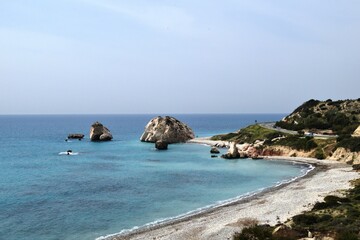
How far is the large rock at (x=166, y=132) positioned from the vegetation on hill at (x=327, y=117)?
1502 inches

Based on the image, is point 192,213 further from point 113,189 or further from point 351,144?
point 351,144

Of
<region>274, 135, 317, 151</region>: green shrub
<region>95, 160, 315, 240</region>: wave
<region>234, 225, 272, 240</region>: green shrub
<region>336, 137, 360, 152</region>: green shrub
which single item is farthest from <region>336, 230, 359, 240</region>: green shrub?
<region>274, 135, 317, 151</region>: green shrub

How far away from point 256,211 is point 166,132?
105 m

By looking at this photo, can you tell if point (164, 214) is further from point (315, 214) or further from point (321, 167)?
point (321, 167)

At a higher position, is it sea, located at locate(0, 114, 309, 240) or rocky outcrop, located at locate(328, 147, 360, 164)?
rocky outcrop, located at locate(328, 147, 360, 164)

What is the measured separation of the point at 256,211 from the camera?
1624 inches

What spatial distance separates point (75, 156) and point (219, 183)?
53407mm

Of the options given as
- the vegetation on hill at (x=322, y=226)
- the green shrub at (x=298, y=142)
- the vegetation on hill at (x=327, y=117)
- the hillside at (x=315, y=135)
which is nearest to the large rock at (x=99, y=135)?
the hillside at (x=315, y=135)

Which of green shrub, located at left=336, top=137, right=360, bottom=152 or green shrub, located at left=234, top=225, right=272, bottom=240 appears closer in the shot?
green shrub, located at left=234, top=225, right=272, bottom=240

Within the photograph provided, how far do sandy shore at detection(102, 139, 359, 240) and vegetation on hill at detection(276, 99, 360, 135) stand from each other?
52.0 m

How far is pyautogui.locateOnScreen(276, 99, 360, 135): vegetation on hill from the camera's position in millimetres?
110363

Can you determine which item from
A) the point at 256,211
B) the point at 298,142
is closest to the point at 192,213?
the point at 256,211

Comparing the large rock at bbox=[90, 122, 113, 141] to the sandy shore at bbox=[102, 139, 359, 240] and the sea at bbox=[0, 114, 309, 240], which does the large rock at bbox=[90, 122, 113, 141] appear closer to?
the sea at bbox=[0, 114, 309, 240]

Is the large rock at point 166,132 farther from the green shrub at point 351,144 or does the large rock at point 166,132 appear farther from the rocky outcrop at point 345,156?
the green shrub at point 351,144
